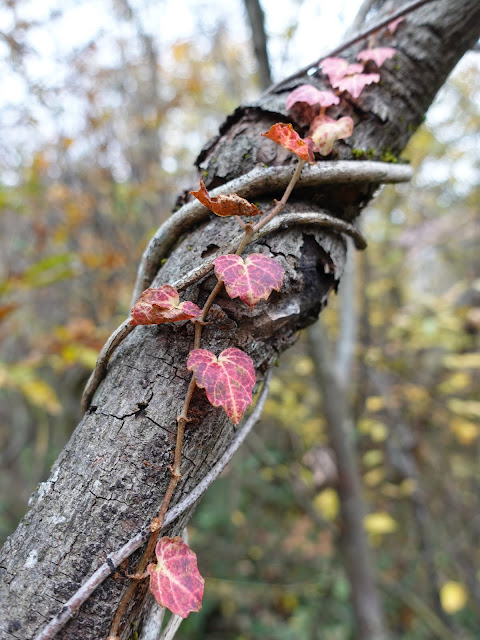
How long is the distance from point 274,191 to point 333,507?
260 cm

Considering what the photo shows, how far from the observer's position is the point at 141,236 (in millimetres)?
2928

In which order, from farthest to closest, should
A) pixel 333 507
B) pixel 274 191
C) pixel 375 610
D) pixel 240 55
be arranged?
pixel 240 55, pixel 333 507, pixel 375 610, pixel 274 191

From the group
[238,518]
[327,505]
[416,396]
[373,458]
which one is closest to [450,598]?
[327,505]

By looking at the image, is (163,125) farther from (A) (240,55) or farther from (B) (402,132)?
(B) (402,132)

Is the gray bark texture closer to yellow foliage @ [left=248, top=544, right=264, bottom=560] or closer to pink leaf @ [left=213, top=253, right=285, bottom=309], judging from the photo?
pink leaf @ [left=213, top=253, right=285, bottom=309]

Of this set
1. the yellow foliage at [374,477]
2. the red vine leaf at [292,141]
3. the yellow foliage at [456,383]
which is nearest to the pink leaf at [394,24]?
the red vine leaf at [292,141]

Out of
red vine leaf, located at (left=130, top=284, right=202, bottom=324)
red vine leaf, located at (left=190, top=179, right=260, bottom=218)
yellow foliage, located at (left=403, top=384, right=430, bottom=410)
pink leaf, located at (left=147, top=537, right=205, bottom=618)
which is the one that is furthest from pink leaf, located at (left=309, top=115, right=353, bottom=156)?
yellow foliage, located at (left=403, top=384, right=430, bottom=410)

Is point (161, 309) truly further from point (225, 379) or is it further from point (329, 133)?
point (329, 133)

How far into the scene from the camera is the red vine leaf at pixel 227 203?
0.48 meters

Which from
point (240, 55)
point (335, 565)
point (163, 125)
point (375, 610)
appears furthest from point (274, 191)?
point (240, 55)

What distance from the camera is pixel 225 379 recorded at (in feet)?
1.54

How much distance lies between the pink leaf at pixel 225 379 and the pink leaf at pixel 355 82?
1.37ft

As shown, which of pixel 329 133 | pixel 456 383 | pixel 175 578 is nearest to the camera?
pixel 175 578

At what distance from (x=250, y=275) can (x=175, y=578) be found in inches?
13.3
